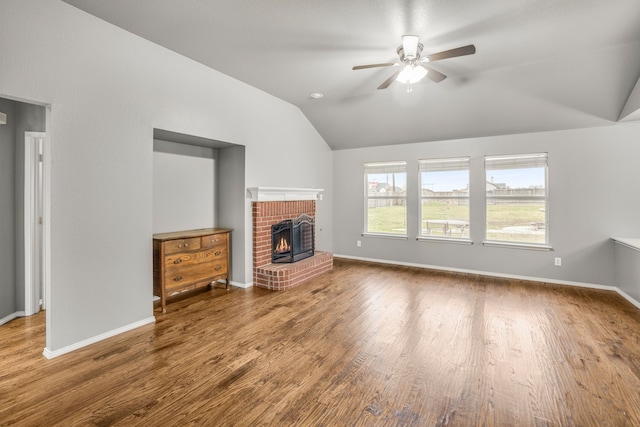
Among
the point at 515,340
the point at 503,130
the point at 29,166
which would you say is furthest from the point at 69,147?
the point at 503,130

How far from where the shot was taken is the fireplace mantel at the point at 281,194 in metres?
4.46

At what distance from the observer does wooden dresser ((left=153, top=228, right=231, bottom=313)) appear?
349cm

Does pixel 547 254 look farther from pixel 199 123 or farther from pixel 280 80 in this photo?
pixel 199 123

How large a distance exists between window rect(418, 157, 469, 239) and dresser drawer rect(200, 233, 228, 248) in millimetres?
3630

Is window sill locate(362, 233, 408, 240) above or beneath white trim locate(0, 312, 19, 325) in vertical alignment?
above

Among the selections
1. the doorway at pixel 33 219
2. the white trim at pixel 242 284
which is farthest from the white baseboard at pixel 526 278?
the doorway at pixel 33 219

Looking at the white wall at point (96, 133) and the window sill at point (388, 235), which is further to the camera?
the window sill at point (388, 235)

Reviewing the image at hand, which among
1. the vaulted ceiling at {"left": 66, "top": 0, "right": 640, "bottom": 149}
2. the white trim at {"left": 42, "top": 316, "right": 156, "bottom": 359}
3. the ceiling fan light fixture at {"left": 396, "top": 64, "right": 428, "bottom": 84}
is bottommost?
the white trim at {"left": 42, "top": 316, "right": 156, "bottom": 359}

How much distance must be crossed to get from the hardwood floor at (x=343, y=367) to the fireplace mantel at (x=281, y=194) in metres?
1.52

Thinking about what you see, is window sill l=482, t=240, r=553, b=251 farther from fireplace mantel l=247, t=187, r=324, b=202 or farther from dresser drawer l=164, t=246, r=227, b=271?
dresser drawer l=164, t=246, r=227, b=271

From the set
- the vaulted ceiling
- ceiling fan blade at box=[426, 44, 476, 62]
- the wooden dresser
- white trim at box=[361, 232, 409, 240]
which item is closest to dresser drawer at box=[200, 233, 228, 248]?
the wooden dresser

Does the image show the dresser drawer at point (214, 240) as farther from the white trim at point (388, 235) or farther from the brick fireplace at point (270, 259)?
the white trim at point (388, 235)

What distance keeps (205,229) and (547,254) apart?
526cm

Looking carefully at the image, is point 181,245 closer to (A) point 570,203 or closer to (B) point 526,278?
(B) point 526,278
